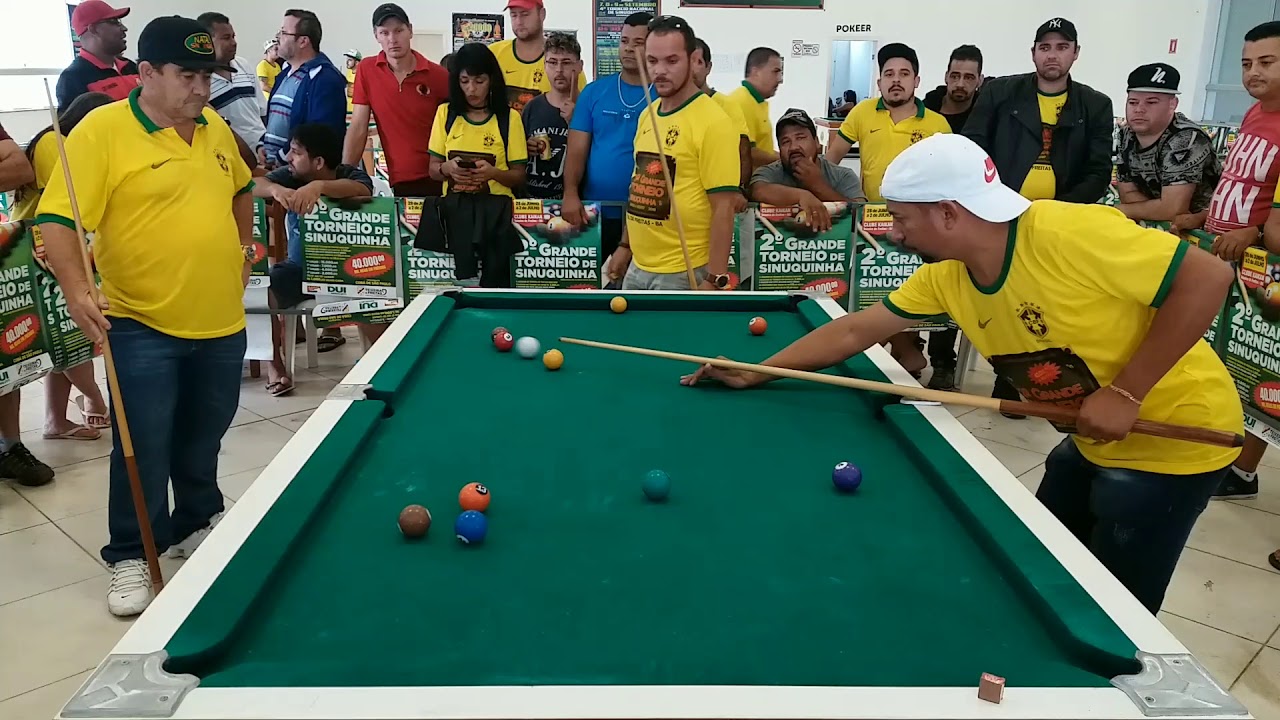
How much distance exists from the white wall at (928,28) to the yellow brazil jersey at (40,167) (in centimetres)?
720

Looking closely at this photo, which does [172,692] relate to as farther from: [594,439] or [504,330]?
[504,330]

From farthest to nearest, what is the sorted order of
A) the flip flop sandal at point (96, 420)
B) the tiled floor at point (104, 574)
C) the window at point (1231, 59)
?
the window at point (1231, 59) < the flip flop sandal at point (96, 420) < the tiled floor at point (104, 574)

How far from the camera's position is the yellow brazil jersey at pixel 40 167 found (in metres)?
3.28

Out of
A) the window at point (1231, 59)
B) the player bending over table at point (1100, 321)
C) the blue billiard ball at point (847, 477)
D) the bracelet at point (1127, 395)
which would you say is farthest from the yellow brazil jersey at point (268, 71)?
the window at point (1231, 59)

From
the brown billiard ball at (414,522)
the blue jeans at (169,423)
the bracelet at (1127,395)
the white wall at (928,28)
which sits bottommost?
the blue jeans at (169,423)

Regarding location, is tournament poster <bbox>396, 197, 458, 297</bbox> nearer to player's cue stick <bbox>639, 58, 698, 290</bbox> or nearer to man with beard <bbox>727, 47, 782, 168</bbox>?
player's cue stick <bbox>639, 58, 698, 290</bbox>

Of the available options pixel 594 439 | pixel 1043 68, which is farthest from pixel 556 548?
pixel 1043 68

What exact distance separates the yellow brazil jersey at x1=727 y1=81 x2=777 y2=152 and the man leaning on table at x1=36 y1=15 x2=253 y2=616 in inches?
113

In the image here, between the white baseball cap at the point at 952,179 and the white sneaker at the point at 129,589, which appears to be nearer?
the white baseball cap at the point at 952,179

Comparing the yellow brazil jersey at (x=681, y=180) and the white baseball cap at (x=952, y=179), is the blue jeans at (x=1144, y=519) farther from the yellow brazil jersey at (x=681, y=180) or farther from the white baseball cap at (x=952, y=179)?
the yellow brazil jersey at (x=681, y=180)

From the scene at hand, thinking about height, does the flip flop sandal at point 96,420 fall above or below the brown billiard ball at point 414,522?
below

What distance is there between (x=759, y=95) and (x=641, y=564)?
4127mm

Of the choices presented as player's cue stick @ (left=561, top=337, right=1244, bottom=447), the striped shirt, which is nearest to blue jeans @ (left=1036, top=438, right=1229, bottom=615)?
player's cue stick @ (left=561, top=337, right=1244, bottom=447)

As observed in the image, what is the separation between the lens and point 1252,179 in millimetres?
3592
